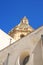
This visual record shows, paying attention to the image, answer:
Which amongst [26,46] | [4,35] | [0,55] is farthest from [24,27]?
[26,46]

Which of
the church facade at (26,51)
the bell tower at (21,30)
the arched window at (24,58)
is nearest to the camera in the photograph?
the church facade at (26,51)

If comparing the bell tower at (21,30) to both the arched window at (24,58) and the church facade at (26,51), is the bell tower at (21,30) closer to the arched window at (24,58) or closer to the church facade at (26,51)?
the church facade at (26,51)

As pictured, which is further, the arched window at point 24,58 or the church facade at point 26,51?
the arched window at point 24,58

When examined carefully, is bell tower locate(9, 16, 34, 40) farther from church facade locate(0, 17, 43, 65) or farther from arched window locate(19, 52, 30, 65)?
arched window locate(19, 52, 30, 65)

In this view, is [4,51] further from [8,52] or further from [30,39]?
[30,39]

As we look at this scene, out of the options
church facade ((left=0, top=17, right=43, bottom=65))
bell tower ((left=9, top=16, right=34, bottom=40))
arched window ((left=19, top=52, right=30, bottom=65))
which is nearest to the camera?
church facade ((left=0, top=17, right=43, bottom=65))

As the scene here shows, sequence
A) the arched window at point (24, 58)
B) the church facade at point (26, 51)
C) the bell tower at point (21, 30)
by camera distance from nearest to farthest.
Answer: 1. the church facade at point (26, 51)
2. the arched window at point (24, 58)
3. the bell tower at point (21, 30)

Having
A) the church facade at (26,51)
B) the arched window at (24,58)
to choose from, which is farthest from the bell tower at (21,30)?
the arched window at (24,58)

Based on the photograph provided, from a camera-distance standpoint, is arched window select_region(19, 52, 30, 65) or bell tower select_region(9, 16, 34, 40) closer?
arched window select_region(19, 52, 30, 65)

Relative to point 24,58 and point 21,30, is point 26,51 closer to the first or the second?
point 24,58

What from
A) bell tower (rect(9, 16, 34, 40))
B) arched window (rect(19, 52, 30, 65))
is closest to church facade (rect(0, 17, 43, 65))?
arched window (rect(19, 52, 30, 65))

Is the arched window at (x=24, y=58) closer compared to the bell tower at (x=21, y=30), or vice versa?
the arched window at (x=24, y=58)

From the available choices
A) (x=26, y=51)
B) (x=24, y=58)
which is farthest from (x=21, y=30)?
(x=26, y=51)

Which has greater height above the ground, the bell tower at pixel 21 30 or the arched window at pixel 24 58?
the bell tower at pixel 21 30
